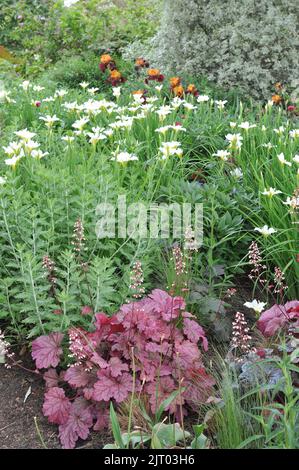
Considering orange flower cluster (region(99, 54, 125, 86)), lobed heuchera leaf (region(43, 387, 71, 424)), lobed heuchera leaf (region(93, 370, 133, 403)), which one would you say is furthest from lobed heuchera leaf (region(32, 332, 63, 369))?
orange flower cluster (region(99, 54, 125, 86))

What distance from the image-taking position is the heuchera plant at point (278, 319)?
2814 mm

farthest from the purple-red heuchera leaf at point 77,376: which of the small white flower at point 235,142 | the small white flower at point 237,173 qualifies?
the small white flower at point 235,142

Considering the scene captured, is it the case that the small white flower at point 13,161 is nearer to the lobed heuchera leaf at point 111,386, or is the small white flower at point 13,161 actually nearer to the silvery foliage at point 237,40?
the lobed heuchera leaf at point 111,386

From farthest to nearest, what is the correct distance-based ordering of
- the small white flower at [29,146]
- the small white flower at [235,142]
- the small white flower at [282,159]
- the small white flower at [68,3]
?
the small white flower at [68,3]
the small white flower at [235,142]
the small white flower at [282,159]
the small white flower at [29,146]

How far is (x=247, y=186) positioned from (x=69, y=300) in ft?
4.96

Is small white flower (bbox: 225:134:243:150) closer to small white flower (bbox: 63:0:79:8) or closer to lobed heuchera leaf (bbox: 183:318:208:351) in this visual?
lobed heuchera leaf (bbox: 183:318:208:351)

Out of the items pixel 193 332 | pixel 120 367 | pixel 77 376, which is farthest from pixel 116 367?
pixel 193 332

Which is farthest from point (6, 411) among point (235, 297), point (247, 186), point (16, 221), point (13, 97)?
point (13, 97)

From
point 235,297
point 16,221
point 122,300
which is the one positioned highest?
point 16,221

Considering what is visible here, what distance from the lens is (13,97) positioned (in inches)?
218

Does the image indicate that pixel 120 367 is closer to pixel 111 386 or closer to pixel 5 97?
pixel 111 386

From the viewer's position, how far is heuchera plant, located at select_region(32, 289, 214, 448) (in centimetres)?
254

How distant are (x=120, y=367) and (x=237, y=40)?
4327mm
